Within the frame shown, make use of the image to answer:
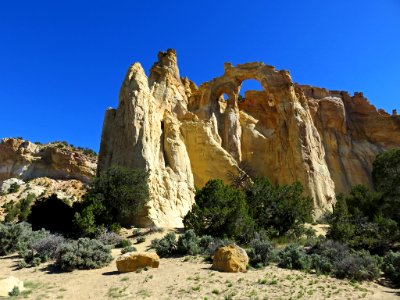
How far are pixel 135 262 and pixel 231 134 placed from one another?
30093 mm

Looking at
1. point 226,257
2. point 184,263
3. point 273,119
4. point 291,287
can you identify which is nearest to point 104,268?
point 184,263

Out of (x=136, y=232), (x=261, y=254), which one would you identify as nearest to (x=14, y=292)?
(x=261, y=254)

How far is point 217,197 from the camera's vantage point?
23.2 meters

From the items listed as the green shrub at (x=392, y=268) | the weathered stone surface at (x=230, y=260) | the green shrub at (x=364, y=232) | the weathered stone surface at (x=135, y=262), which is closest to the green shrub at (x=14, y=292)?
the weathered stone surface at (x=135, y=262)

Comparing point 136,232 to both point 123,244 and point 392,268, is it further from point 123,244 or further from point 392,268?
point 392,268

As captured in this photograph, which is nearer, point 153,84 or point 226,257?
point 226,257

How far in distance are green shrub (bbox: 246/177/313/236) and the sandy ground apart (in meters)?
10.1

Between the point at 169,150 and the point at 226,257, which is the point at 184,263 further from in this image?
the point at 169,150

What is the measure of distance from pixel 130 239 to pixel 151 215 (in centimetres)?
361

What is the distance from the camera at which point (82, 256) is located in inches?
643

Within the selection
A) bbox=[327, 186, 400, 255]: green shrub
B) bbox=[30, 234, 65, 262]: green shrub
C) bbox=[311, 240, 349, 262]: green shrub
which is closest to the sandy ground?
bbox=[30, 234, 65, 262]: green shrub

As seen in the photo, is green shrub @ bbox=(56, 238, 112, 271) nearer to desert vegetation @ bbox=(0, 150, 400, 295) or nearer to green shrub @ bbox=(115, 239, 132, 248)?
desert vegetation @ bbox=(0, 150, 400, 295)

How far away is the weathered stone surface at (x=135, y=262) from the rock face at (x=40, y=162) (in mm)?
43188

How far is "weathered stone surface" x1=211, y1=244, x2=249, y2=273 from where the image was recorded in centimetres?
1432
